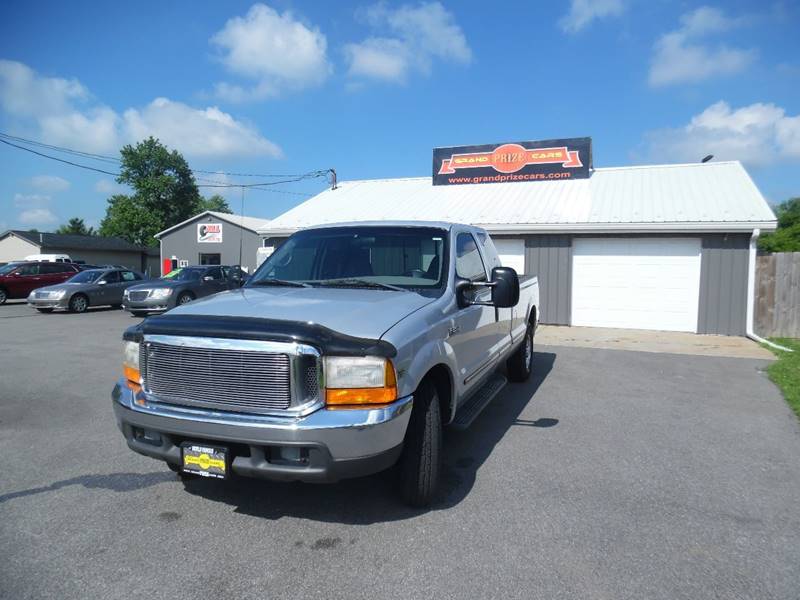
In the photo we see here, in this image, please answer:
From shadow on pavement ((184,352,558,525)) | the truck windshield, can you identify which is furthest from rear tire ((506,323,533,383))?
the truck windshield

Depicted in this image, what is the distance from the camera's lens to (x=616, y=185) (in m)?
16.0

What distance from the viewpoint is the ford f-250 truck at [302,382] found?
3.09m

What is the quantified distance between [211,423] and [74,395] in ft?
15.3

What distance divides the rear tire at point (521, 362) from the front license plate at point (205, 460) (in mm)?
4718

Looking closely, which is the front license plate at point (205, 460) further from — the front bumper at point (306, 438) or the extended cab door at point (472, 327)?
the extended cab door at point (472, 327)

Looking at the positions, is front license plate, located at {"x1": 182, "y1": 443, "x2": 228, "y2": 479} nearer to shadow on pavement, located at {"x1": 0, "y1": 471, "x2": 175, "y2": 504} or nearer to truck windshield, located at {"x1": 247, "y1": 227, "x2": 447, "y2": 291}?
shadow on pavement, located at {"x1": 0, "y1": 471, "x2": 175, "y2": 504}

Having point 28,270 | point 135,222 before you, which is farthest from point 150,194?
point 28,270

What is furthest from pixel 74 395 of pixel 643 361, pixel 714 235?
pixel 714 235

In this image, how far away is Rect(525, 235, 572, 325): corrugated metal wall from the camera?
1420 centimetres

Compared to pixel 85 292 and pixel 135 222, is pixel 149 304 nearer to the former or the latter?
pixel 85 292

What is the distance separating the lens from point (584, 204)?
1487 centimetres

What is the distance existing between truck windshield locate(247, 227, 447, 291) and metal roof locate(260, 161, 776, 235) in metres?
6.69

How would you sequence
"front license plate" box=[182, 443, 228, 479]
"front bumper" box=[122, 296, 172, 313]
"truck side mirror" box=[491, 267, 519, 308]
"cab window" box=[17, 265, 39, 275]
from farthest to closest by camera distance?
"cab window" box=[17, 265, 39, 275] → "front bumper" box=[122, 296, 172, 313] → "truck side mirror" box=[491, 267, 519, 308] → "front license plate" box=[182, 443, 228, 479]

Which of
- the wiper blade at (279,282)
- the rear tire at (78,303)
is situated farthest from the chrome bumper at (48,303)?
the wiper blade at (279,282)
